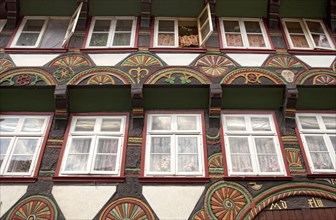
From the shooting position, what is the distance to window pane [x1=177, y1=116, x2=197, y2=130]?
23.5 feet

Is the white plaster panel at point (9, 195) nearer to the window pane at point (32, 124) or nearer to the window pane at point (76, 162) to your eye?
the window pane at point (76, 162)

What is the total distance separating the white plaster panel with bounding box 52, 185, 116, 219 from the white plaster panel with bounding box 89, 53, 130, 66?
2.81 meters

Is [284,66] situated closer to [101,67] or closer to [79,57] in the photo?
[101,67]

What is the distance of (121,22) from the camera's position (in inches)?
354

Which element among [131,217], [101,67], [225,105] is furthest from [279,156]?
[101,67]

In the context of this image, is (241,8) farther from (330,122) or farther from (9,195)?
(9,195)

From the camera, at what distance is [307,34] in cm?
876

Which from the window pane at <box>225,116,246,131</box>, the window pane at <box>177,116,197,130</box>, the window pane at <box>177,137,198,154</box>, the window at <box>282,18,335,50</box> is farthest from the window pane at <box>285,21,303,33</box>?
the window pane at <box>177,137,198,154</box>

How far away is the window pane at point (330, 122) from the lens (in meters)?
7.26

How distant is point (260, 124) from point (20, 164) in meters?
4.59

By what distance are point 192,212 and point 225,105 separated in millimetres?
2416

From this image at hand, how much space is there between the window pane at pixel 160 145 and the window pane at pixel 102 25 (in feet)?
10.9

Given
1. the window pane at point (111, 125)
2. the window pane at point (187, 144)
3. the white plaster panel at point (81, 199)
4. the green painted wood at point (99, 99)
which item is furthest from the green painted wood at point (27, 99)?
the window pane at point (187, 144)

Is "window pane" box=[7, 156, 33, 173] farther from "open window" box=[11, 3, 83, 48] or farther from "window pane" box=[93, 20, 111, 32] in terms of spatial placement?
"window pane" box=[93, 20, 111, 32]
